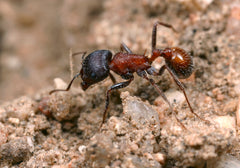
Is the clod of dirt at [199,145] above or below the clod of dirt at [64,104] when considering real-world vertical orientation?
below

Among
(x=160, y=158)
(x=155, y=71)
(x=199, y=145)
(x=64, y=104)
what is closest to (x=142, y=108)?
(x=160, y=158)

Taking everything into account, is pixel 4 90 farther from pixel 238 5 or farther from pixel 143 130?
pixel 238 5

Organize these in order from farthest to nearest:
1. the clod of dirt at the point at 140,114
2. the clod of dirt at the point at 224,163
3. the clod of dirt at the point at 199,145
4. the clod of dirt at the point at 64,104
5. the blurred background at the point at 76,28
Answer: the blurred background at the point at 76,28
the clod of dirt at the point at 64,104
the clod of dirt at the point at 140,114
the clod of dirt at the point at 224,163
the clod of dirt at the point at 199,145

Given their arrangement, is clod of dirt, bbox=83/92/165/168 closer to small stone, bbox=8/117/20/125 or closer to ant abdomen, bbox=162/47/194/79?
ant abdomen, bbox=162/47/194/79

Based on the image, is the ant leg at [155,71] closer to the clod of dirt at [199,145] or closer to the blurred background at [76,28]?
the blurred background at [76,28]

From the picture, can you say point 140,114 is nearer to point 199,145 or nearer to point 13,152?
point 199,145

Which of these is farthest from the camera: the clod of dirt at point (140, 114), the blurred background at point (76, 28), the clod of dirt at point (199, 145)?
the blurred background at point (76, 28)

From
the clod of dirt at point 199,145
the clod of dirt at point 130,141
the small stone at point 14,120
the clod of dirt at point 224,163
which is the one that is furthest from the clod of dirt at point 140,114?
the small stone at point 14,120
